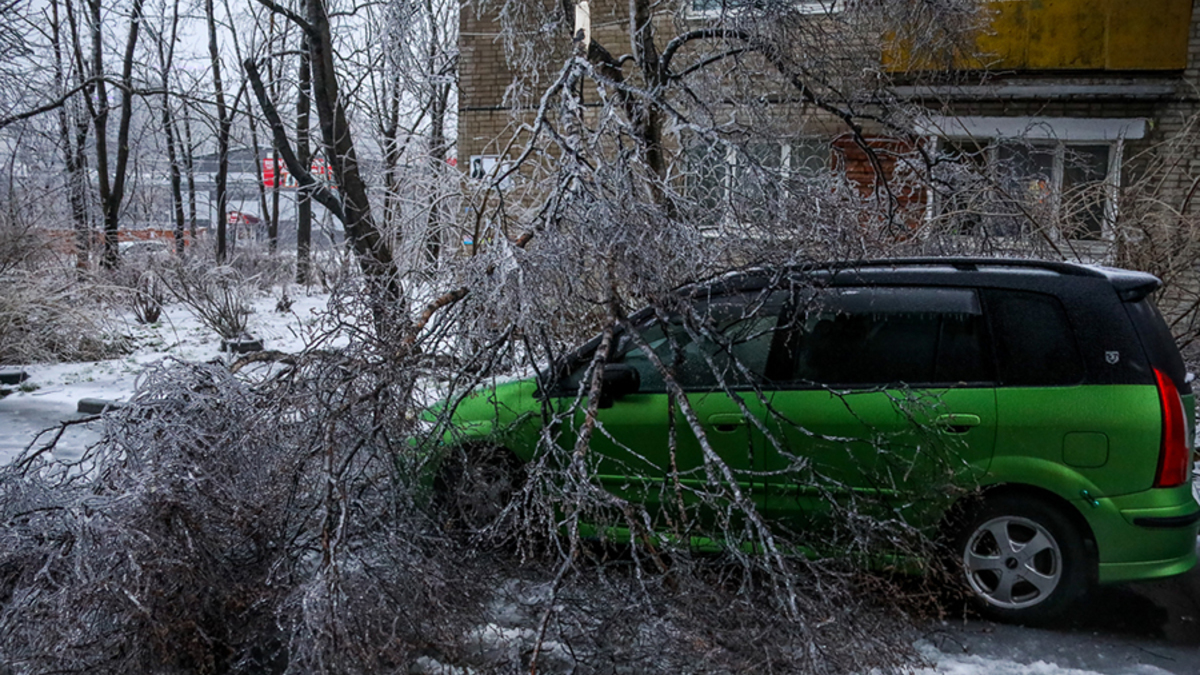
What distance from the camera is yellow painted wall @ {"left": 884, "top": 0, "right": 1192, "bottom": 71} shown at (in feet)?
36.0

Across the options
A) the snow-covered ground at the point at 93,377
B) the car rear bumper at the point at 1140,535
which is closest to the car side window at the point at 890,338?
the car rear bumper at the point at 1140,535

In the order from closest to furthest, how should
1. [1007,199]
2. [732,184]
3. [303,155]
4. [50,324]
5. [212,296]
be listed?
[732,184] → [1007,199] → [303,155] → [50,324] → [212,296]

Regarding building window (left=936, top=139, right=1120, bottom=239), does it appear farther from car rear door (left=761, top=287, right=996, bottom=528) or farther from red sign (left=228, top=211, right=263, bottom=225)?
red sign (left=228, top=211, right=263, bottom=225)

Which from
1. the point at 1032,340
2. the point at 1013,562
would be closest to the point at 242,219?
the point at 1032,340

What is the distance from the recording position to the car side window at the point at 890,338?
4363 millimetres

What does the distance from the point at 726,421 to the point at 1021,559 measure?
1.55m

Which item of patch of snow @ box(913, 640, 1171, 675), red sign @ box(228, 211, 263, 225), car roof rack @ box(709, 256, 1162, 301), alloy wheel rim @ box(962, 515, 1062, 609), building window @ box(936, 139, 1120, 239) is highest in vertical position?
red sign @ box(228, 211, 263, 225)

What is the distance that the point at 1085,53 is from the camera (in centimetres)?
1123

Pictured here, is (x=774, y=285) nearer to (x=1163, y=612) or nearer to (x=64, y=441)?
(x=1163, y=612)

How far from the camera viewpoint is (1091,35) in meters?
11.2

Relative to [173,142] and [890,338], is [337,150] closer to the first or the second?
[890,338]

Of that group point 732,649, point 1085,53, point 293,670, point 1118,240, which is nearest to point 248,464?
point 293,670

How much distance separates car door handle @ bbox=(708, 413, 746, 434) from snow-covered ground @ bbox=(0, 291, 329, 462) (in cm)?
206

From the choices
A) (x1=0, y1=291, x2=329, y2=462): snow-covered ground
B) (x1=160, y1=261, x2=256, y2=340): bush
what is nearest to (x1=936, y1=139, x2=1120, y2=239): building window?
(x1=0, y1=291, x2=329, y2=462): snow-covered ground
